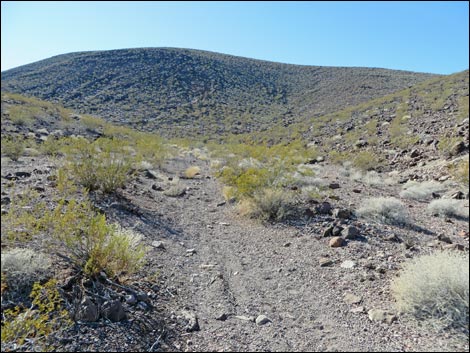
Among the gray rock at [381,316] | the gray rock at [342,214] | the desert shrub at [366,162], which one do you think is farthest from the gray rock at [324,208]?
the desert shrub at [366,162]

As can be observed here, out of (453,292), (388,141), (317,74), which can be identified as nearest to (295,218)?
(453,292)

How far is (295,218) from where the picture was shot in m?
7.58

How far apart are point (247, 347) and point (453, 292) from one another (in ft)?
7.45

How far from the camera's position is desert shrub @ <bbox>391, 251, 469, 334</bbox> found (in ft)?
11.7

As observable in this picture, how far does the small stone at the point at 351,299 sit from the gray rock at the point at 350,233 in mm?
1882

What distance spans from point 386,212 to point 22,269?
656cm

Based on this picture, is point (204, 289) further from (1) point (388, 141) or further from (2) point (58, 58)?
(2) point (58, 58)

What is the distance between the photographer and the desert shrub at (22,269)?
3.35m

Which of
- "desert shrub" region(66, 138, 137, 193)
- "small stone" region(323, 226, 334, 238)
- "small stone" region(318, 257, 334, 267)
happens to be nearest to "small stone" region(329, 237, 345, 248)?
"small stone" region(323, 226, 334, 238)

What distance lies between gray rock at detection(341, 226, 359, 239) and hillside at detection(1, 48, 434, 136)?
81.5ft

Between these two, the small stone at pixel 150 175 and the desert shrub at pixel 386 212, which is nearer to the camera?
the desert shrub at pixel 386 212

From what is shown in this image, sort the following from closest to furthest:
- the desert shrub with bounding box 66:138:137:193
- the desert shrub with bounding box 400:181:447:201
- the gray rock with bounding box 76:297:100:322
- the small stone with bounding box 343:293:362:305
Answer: the gray rock with bounding box 76:297:100:322, the small stone with bounding box 343:293:362:305, the desert shrub with bounding box 66:138:137:193, the desert shrub with bounding box 400:181:447:201

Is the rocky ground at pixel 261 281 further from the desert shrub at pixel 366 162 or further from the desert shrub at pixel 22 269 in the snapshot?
the desert shrub at pixel 366 162

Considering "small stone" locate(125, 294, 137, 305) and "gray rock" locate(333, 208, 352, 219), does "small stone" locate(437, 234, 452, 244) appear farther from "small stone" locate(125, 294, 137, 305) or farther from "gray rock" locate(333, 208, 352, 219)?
"small stone" locate(125, 294, 137, 305)
